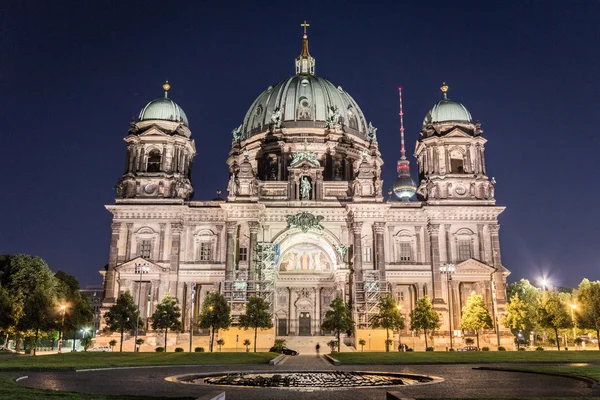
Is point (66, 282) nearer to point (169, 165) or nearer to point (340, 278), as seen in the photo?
point (169, 165)

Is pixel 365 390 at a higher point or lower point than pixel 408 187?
lower

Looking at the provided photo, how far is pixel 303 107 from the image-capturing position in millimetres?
81500

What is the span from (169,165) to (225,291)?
1759cm

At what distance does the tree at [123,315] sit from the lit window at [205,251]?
11.4 metres

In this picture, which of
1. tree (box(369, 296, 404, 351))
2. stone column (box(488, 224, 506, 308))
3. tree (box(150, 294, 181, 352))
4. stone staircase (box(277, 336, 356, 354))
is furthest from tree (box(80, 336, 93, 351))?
stone column (box(488, 224, 506, 308))

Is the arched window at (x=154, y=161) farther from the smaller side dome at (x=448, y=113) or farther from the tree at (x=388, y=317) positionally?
the smaller side dome at (x=448, y=113)

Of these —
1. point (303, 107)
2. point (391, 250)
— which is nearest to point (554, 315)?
point (391, 250)

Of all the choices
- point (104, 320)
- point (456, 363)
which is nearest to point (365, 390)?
point (456, 363)

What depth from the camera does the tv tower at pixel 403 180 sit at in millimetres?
114062

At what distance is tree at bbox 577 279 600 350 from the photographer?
50.7 m

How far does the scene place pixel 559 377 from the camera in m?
22.1

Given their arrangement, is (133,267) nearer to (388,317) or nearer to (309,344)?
(309,344)

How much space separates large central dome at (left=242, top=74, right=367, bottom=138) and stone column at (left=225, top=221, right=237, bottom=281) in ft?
69.1

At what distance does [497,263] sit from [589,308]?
14078mm
